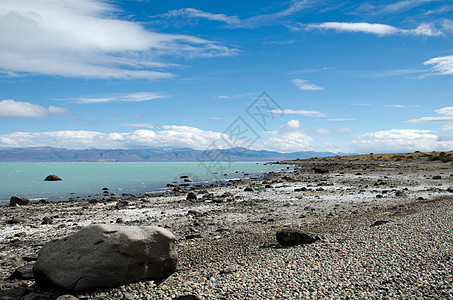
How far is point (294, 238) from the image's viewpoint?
44.7ft

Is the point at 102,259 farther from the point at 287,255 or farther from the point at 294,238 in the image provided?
the point at 294,238

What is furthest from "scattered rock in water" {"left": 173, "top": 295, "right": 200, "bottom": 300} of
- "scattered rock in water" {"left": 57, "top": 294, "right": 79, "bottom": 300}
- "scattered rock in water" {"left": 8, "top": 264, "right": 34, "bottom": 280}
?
"scattered rock in water" {"left": 8, "top": 264, "right": 34, "bottom": 280}

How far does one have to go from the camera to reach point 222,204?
96.9 feet

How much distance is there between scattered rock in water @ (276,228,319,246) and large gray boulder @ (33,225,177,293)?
17.2 ft

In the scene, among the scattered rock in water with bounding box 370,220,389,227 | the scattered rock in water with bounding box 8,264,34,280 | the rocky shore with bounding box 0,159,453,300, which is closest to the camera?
the rocky shore with bounding box 0,159,453,300

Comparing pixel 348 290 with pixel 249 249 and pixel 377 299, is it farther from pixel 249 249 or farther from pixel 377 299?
pixel 249 249

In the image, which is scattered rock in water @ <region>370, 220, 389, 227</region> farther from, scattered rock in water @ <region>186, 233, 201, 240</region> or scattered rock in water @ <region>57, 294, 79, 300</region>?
scattered rock in water @ <region>57, 294, 79, 300</region>

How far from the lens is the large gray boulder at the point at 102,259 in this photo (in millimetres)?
9547

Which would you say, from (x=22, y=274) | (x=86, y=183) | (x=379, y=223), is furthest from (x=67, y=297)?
(x=86, y=183)

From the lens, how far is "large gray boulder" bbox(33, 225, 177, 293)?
9.55 meters

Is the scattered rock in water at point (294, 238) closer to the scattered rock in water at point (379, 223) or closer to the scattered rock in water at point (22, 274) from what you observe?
the scattered rock in water at point (379, 223)

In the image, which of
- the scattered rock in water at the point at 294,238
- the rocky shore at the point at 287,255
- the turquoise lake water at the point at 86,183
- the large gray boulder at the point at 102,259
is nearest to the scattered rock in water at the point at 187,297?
the rocky shore at the point at 287,255

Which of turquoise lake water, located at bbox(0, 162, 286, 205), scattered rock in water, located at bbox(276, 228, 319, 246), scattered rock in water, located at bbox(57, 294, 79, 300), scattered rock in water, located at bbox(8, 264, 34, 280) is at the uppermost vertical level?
scattered rock in water, located at bbox(276, 228, 319, 246)

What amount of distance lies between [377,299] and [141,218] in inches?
709
